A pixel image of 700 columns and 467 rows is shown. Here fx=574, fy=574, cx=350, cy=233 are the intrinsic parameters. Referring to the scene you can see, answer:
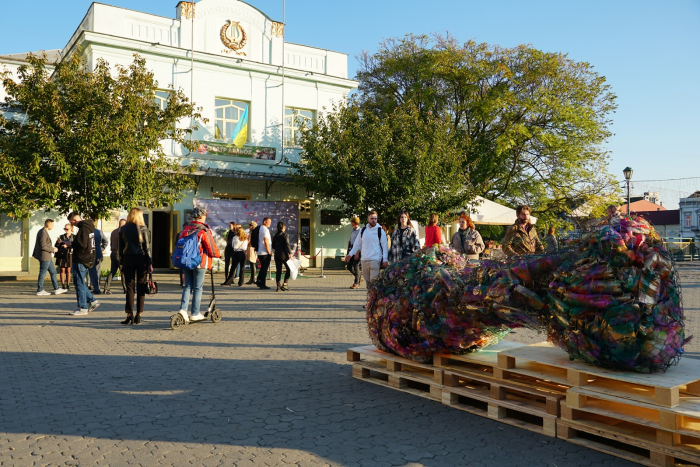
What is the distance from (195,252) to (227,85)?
15.5 m

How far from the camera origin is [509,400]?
14.0ft

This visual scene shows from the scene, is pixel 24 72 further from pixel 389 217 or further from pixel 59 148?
pixel 389 217

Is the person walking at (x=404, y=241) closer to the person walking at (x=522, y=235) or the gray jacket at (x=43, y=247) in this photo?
the person walking at (x=522, y=235)

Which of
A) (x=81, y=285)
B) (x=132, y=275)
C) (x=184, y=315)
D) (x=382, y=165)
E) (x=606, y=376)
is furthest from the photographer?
(x=382, y=165)

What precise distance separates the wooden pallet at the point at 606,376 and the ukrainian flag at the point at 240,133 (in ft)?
64.6

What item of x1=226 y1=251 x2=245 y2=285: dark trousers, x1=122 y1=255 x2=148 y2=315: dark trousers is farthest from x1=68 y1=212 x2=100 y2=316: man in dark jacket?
x1=226 y1=251 x2=245 y2=285: dark trousers

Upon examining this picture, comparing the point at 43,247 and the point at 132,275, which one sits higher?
the point at 43,247

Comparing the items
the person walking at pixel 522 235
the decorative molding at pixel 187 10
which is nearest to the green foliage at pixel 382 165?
the decorative molding at pixel 187 10

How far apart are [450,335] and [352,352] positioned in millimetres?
1362

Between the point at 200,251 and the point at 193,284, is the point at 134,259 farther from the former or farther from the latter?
the point at 200,251

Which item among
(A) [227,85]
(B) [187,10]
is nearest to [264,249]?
(A) [227,85]

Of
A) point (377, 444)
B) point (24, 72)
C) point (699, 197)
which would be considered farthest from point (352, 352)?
point (699, 197)

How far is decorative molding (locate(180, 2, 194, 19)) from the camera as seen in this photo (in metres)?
22.0

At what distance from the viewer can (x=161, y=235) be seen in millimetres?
23219
